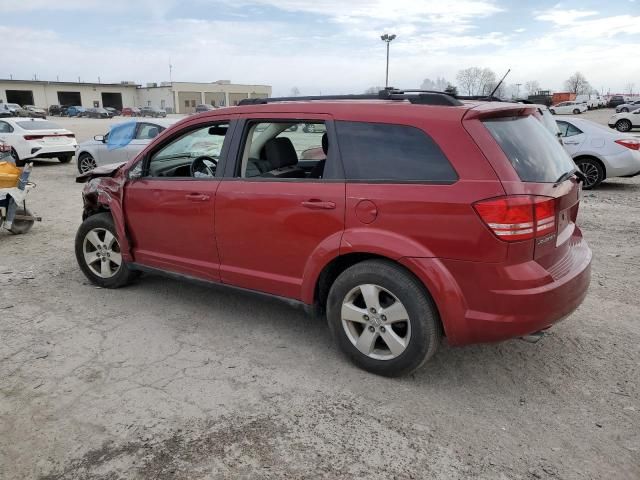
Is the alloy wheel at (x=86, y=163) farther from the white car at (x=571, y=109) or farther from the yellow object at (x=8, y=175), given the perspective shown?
the white car at (x=571, y=109)

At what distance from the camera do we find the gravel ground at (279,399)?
103 inches

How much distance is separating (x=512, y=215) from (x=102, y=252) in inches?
153

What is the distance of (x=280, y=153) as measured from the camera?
416 centimetres

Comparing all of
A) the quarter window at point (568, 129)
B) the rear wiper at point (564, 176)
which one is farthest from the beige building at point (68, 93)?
the rear wiper at point (564, 176)

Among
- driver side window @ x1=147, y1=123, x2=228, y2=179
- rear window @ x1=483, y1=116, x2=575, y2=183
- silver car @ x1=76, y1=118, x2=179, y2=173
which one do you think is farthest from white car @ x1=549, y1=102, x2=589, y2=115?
rear window @ x1=483, y1=116, x2=575, y2=183

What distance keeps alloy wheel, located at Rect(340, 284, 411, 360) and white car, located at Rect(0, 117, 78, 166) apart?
561 inches

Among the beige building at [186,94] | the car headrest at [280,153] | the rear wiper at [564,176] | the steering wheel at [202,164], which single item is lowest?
the steering wheel at [202,164]

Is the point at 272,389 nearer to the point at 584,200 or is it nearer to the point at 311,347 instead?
the point at 311,347

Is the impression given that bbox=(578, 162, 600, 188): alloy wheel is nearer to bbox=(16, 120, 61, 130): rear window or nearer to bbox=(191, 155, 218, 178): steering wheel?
bbox=(191, 155, 218, 178): steering wheel

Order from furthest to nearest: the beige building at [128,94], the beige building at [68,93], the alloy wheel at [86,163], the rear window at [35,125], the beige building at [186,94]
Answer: the beige building at [186,94], the beige building at [128,94], the beige building at [68,93], the rear window at [35,125], the alloy wheel at [86,163]

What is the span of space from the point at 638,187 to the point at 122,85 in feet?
344

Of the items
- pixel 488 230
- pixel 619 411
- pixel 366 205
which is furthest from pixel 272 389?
pixel 619 411

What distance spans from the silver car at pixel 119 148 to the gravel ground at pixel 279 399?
23.0 ft

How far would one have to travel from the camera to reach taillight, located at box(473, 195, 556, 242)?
2.81m
